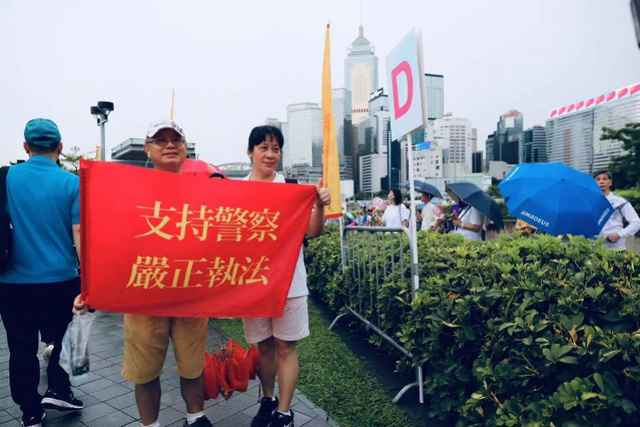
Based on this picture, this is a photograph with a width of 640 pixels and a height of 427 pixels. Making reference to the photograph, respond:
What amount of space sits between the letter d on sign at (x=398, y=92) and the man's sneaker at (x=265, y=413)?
7.57 feet

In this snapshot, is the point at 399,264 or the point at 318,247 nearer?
the point at 399,264

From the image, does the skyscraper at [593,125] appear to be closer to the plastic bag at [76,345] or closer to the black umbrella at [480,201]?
the black umbrella at [480,201]

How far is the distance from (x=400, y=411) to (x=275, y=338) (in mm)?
1128

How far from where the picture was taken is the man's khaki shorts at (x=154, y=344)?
2.34 meters

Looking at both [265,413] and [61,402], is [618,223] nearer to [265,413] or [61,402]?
[265,413]

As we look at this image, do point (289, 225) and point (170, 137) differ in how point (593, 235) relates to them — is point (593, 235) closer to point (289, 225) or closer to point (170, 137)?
point (289, 225)

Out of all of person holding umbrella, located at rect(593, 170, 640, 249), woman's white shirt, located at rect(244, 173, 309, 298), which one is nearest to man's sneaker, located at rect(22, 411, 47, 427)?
woman's white shirt, located at rect(244, 173, 309, 298)

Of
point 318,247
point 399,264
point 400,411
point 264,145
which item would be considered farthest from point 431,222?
point 264,145

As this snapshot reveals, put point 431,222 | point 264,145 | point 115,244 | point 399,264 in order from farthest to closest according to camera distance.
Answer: point 431,222 < point 399,264 < point 264,145 < point 115,244

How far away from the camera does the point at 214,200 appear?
235cm

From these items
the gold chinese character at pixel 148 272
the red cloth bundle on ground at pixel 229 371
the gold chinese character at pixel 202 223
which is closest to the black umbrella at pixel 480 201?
the red cloth bundle on ground at pixel 229 371

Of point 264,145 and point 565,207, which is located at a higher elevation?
point 264,145

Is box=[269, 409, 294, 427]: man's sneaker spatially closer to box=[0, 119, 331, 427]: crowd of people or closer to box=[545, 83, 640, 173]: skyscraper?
box=[0, 119, 331, 427]: crowd of people

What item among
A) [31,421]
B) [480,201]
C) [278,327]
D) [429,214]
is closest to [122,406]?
[31,421]
